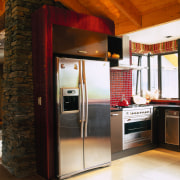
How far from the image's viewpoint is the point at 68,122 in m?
3.24

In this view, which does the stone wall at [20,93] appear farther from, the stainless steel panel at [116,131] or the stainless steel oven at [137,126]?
the stainless steel oven at [137,126]

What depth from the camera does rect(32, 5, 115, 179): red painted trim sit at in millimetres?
3137

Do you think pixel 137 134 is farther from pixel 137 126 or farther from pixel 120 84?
pixel 120 84

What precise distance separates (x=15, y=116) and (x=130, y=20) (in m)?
2.54

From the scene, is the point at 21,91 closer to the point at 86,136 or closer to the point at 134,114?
the point at 86,136

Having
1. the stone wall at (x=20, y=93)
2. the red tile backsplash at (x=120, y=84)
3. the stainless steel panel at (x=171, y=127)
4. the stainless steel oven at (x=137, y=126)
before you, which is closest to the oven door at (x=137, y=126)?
the stainless steel oven at (x=137, y=126)

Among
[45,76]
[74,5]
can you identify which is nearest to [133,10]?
[74,5]

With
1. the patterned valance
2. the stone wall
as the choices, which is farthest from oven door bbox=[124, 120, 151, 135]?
the patterned valance

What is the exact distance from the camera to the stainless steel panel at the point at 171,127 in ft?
14.7

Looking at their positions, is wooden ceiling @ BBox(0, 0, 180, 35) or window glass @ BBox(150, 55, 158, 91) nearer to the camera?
wooden ceiling @ BBox(0, 0, 180, 35)

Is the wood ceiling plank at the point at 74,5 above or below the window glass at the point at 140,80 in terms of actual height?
above

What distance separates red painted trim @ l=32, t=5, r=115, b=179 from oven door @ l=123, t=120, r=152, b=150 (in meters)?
1.60

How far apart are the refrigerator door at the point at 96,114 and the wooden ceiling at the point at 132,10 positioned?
Result: 1.02 metres

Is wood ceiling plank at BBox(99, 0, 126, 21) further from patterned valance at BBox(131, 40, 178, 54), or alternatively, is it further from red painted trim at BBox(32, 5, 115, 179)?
patterned valance at BBox(131, 40, 178, 54)
